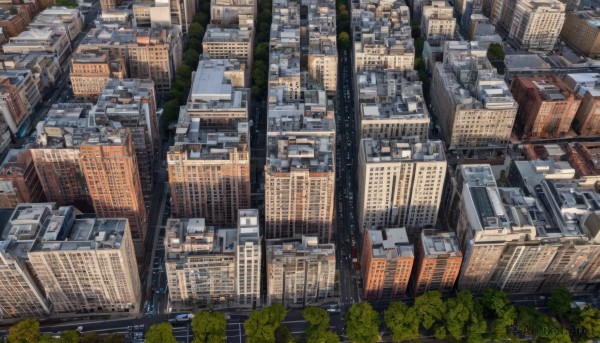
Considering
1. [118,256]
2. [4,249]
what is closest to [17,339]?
[4,249]

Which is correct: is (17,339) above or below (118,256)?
below

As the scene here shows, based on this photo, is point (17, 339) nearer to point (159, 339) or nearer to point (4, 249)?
point (4, 249)

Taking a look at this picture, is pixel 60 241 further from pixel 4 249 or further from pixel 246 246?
pixel 246 246

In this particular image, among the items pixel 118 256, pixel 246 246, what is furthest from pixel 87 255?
pixel 246 246

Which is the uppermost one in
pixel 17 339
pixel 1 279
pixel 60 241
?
pixel 60 241

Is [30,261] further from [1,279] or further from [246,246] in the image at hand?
[246,246]

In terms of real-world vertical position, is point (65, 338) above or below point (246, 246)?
below

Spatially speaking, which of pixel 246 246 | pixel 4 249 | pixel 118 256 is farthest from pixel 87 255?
pixel 246 246
